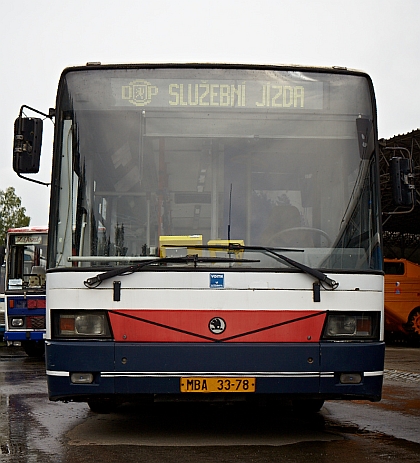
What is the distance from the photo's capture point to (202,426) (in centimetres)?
831

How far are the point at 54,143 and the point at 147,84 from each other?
36.8 inches

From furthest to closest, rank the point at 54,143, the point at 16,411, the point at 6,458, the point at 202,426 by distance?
the point at 16,411, the point at 202,426, the point at 54,143, the point at 6,458

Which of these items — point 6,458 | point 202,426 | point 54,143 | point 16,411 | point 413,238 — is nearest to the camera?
point 6,458

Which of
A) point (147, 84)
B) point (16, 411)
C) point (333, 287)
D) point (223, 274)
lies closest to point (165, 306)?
point (223, 274)

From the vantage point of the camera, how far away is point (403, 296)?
24891 millimetres

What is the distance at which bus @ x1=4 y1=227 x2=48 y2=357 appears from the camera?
58.7ft

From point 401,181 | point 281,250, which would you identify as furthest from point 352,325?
point 401,181

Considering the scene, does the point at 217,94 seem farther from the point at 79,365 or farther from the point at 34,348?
the point at 34,348

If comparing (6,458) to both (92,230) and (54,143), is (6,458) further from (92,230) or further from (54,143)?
(54,143)

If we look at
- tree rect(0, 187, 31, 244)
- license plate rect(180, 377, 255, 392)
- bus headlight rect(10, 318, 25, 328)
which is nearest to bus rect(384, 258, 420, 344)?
bus headlight rect(10, 318, 25, 328)

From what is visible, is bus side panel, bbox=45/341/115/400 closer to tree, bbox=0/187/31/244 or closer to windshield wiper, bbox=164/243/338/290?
windshield wiper, bbox=164/243/338/290

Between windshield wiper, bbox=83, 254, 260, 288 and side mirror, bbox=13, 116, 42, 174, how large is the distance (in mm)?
1130

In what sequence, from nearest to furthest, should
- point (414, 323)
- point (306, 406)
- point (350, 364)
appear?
1. point (350, 364)
2. point (306, 406)
3. point (414, 323)

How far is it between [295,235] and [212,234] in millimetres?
685
